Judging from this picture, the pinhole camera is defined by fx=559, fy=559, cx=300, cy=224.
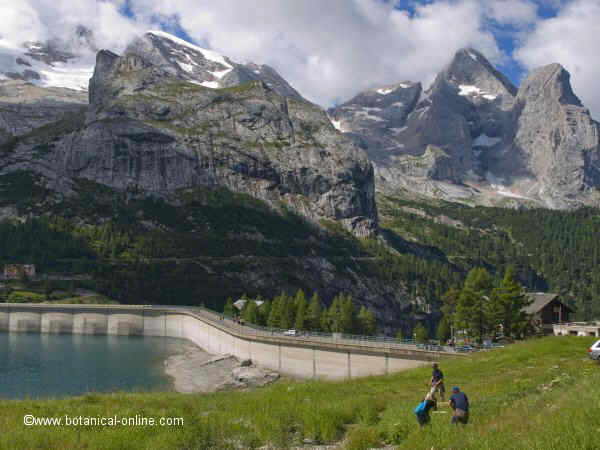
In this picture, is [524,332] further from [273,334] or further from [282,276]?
[282,276]

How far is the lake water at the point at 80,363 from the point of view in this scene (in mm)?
75625

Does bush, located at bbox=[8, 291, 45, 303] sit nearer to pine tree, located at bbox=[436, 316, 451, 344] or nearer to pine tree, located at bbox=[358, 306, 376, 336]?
pine tree, located at bbox=[358, 306, 376, 336]

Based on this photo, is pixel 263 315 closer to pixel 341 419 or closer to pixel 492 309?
pixel 492 309

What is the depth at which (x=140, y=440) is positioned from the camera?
20.6m

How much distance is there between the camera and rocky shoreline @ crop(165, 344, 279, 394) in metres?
76.9

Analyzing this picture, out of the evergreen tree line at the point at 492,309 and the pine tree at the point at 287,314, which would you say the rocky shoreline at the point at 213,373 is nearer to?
the pine tree at the point at 287,314

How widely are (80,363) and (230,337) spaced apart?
26.4m

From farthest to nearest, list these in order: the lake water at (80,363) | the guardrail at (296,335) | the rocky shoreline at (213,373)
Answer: the rocky shoreline at (213,373)
the lake water at (80,363)
the guardrail at (296,335)

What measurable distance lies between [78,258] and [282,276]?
68020 millimetres

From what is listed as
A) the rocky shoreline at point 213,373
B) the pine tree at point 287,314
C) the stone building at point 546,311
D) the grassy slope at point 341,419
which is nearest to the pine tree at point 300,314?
the pine tree at point 287,314

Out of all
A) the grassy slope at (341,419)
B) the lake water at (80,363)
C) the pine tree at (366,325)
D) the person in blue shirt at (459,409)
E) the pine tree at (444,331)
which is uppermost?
the person in blue shirt at (459,409)

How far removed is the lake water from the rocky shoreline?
7.45 ft

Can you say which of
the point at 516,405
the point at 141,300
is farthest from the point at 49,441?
the point at 141,300

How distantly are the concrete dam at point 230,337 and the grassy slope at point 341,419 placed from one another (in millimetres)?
29444
